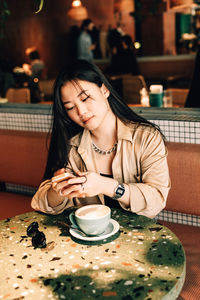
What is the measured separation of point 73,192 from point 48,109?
1.46 metres

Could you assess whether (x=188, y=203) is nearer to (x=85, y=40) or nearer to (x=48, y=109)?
(x=48, y=109)

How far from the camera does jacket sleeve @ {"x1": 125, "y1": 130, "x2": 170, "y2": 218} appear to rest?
1621 millimetres

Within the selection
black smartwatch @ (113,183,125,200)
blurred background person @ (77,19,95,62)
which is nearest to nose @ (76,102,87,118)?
black smartwatch @ (113,183,125,200)

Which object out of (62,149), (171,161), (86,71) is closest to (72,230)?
(62,149)

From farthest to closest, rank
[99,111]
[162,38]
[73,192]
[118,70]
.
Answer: [162,38] → [118,70] → [99,111] → [73,192]

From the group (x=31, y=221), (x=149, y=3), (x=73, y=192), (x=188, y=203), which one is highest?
(x=149, y=3)

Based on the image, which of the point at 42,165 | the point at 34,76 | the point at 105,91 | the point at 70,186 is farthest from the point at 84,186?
the point at 34,76

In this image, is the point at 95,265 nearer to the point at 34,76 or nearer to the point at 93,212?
the point at 93,212

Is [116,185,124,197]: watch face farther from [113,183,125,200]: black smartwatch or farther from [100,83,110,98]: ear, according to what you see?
[100,83,110,98]: ear

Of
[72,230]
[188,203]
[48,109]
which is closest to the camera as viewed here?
[72,230]

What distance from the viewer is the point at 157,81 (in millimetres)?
6676

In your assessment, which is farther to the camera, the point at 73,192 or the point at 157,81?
the point at 157,81

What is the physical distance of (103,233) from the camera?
1411 mm

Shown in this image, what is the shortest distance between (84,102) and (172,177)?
81 cm
